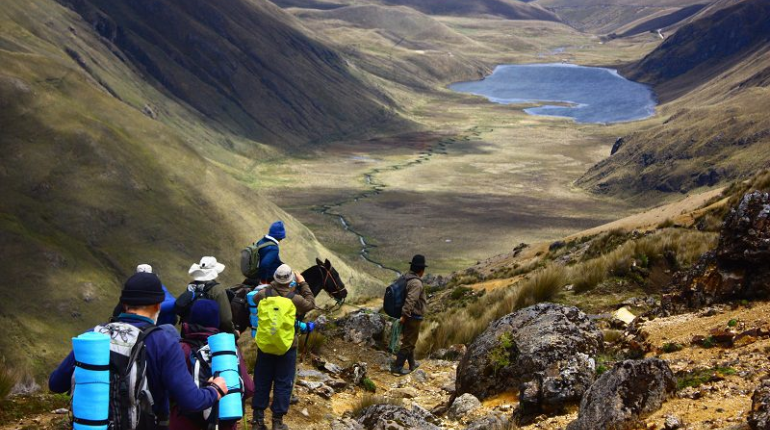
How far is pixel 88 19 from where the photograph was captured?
13400 centimetres

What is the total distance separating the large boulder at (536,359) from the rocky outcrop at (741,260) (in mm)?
2147

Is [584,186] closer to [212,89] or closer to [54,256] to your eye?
[212,89]

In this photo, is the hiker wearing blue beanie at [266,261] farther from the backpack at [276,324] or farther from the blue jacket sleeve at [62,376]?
the blue jacket sleeve at [62,376]

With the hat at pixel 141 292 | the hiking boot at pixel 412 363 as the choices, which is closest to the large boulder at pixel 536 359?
the hiking boot at pixel 412 363

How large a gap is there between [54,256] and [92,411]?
41167 mm

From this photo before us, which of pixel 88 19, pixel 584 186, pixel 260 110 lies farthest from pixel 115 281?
pixel 260 110

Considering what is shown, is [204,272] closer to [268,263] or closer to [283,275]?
[283,275]

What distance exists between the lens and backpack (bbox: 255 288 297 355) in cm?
914

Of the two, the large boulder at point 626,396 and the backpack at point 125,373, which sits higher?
the backpack at point 125,373

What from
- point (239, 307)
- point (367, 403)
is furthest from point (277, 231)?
point (367, 403)

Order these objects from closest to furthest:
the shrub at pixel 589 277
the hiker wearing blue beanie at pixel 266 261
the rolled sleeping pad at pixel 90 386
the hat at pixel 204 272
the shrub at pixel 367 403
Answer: the rolled sleeping pad at pixel 90 386
the hat at pixel 204 272
the shrub at pixel 367 403
the hiker wearing blue beanie at pixel 266 261
the shrub at pixel 589 277

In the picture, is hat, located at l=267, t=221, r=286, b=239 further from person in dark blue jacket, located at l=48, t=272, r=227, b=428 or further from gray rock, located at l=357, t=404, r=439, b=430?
person in dark blue jacket, located at l=48, t=272, r=227, b=428

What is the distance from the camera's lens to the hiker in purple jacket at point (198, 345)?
22.6 feet

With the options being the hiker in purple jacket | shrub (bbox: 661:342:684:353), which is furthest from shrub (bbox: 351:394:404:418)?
the hiker in purple jacket
